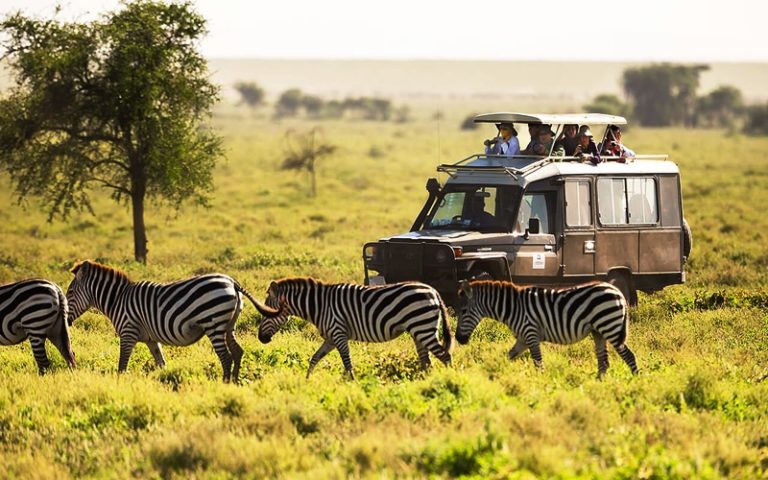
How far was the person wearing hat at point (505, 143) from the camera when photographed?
16.6m

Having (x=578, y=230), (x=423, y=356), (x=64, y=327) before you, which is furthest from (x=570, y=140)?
(x=64, y=327)

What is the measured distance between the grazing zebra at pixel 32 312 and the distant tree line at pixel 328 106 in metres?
106

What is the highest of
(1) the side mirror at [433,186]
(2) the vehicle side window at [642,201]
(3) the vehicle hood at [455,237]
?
(1) the side mirror at [433,186]

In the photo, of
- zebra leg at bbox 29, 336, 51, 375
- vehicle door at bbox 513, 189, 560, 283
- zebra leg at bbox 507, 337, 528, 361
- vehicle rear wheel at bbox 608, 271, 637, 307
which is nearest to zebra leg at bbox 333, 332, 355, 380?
zebra leg at bbox 507, 337, 528, 361

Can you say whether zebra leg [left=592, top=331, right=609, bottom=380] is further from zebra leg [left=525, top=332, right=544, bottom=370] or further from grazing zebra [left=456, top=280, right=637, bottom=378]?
zebra leg [left=525, top=332, right=544, bottom=370]

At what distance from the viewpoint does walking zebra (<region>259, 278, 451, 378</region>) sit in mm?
11695

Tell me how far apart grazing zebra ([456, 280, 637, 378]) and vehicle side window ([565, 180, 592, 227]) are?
3.38 meters

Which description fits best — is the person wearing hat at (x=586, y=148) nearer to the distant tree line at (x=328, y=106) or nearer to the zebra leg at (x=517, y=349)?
the zebra leg at (x=517, y=349)

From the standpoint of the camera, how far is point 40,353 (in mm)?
12359

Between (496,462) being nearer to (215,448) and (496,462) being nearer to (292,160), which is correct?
(215,448)

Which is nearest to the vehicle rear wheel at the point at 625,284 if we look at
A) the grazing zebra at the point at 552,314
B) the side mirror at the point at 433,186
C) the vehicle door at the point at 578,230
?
the vehicle door at the point at 578,230

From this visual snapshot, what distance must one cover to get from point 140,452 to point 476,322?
14.5ft

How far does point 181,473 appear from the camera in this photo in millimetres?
8633

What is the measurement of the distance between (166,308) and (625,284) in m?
7.12
